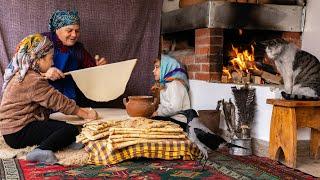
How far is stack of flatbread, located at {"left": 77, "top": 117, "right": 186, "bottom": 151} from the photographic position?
3.24 metres

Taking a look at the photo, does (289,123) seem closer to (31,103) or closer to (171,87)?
(171,87)

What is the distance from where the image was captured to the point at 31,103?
3.43 m

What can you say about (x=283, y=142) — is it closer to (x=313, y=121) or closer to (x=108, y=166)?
(x=313, y=121)

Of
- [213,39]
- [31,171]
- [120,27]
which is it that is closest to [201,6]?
[213,39]

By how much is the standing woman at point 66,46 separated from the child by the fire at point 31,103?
2.93 ft

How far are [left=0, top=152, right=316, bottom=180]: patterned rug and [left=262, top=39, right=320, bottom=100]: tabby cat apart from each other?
2.07 ft

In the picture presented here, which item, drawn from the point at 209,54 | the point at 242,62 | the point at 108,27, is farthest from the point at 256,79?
the point at 108,27

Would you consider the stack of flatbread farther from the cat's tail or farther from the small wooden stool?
the cat's tail

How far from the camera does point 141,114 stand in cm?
379

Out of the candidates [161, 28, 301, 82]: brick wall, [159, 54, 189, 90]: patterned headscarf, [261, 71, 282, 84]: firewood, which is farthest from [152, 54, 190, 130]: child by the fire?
[261, 71, 282, 84]: firewood

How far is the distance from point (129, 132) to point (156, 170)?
38 cm

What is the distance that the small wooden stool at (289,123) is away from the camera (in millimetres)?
3283

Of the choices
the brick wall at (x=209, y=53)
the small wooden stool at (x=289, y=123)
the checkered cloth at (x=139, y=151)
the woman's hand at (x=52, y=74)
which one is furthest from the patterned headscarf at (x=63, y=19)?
the small wooden stool at (x=289, y=123)

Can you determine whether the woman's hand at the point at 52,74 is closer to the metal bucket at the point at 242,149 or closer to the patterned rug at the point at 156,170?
the patterned rug at the point at 156,170
